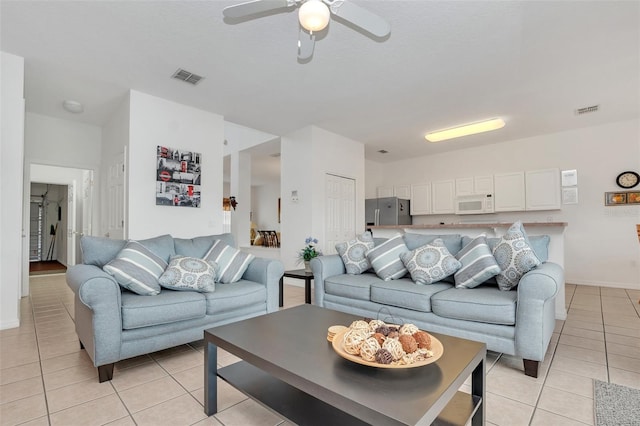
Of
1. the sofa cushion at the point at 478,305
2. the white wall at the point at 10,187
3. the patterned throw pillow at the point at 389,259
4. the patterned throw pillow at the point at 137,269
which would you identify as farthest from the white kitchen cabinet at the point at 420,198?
the white wall at the point at 10,187

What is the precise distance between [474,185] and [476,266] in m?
4.41

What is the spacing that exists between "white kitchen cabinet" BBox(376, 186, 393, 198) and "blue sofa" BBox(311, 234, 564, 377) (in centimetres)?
454

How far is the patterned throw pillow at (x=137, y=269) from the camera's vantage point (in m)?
2.22

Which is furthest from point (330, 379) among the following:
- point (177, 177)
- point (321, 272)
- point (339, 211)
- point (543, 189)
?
point (543, 189)

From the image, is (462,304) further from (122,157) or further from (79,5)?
(122,157)

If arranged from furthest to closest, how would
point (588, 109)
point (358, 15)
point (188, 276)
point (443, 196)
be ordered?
1. point (443, 196)
2. point (588, 109)
3. point (188, 276)
4. point (358, 15)

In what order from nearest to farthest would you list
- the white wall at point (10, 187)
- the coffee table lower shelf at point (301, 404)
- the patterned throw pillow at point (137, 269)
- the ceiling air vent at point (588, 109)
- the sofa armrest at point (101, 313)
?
1. the coffee table lower shelf at point (301, 404)
2. the sofa armrest at point (101, 313)
3. the patterned throw pillow at point (137, 269)
4. the white wall at point (10, 187)
5. the ceiling air vent at point (588, 109)

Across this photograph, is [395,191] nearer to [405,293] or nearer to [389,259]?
[389,259]

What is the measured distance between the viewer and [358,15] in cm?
206

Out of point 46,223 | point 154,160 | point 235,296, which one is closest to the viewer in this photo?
point 235,296

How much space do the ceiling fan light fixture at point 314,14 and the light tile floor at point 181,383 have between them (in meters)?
2.35

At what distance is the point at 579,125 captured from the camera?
5199 millimetres

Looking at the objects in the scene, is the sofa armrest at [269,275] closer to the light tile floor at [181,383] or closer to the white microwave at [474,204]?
the light tile floor at [181,383]

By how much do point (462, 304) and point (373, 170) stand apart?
235 inches
